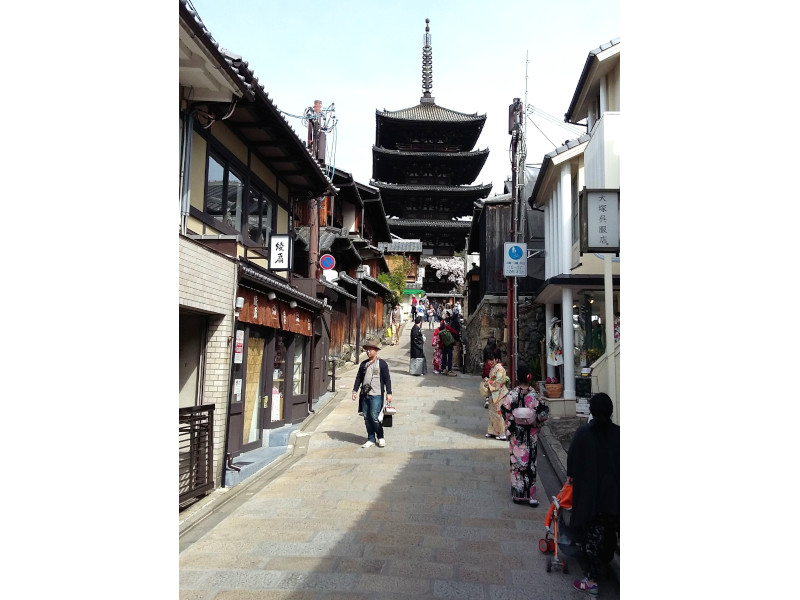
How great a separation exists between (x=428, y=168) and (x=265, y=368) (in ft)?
139

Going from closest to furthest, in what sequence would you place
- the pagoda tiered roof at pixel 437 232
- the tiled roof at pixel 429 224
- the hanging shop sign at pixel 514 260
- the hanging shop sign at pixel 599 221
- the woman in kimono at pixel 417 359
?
the hanging shop sign at pixel 599 221 < the hanging shop sign at pixel 514 260 < the woman in kimono at pixel 417 359 < the tiled roof at pixel 429 224 < the pagoda tiered roof at pixel 437 232

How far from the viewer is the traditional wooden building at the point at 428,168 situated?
159 feet

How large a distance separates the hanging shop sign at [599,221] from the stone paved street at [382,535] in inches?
147

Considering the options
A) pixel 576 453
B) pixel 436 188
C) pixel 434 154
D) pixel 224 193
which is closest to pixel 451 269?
pixel 436 188

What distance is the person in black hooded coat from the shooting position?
16.4 feet

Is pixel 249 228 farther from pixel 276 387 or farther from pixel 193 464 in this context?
pixel 193 464

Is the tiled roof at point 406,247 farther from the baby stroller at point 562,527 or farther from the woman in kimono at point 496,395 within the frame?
the baby stroller at point 562,527

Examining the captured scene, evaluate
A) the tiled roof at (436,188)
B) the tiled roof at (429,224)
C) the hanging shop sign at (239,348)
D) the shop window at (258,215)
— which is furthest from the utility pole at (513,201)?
the tiled roof at (429,224)

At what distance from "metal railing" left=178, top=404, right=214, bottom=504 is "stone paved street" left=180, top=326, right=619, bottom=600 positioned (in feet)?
2.04

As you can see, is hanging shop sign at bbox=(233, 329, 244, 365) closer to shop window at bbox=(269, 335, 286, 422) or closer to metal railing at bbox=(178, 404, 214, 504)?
metal railing at bbox=(178, 404, 214, 504)

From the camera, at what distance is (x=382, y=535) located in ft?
21.3

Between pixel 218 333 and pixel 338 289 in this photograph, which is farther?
pixel 338 289

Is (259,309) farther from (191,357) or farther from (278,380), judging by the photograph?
(278,380)

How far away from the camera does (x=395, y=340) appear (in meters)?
36.5
